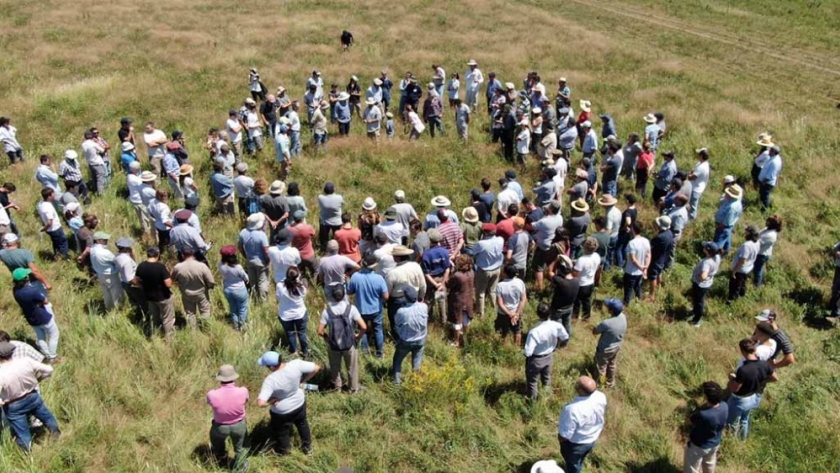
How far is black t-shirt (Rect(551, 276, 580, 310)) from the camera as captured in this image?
30.5 feet

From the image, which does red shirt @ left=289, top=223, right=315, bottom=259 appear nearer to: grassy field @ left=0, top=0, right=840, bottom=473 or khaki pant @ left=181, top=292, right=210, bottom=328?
grassy field @ left=0, top=0, right=840, bottom=473

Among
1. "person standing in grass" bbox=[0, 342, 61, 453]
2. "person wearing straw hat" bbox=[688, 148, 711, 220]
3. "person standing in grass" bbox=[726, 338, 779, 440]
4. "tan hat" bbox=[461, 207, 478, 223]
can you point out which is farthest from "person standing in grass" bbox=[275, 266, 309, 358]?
"person wearing straw hat" bbox=[688, 148, 711, 220]

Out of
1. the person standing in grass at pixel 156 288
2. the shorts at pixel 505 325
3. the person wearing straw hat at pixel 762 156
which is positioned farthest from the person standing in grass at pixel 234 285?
the person wearing straw hat at pixel 762 156

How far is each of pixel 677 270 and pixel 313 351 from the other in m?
7.97

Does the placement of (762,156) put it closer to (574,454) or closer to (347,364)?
(574,454)

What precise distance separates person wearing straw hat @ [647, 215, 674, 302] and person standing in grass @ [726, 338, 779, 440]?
3.45 m

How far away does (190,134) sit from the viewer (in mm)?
18531

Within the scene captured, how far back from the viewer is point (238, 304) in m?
9.56

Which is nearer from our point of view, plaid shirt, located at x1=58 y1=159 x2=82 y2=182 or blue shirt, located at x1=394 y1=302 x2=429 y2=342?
blue shirt, located at x1=394 y1=302 x2=429 y2=342

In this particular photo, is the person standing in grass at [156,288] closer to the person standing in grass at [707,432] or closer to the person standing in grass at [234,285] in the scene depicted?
the person standing in grass at [234,285]

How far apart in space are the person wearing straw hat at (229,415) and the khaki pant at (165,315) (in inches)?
111

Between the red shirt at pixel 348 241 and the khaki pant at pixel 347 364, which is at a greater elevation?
the red shirt at pixel 348 241

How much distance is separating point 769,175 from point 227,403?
1355 cm

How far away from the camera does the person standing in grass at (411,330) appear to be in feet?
27.0
